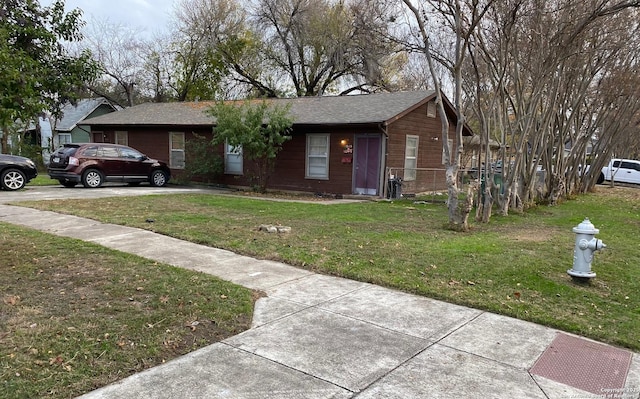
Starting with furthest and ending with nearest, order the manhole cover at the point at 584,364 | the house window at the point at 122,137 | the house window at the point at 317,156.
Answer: the house window at the point at 122,137 → the house window at the point at 317,156 → the manhole cover at the point at 584,364

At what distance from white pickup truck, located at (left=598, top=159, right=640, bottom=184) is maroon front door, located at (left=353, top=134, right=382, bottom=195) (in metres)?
18.9

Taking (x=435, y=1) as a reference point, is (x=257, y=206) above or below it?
below

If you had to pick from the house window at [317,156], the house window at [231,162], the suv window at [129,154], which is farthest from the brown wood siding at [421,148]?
the suv window at [129,154]

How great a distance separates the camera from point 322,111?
16.6 metres

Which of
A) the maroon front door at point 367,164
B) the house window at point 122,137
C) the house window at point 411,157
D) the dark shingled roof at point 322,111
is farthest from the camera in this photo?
the house window at point 122,137

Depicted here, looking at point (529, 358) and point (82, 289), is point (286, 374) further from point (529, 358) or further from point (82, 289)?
point (82, 289)

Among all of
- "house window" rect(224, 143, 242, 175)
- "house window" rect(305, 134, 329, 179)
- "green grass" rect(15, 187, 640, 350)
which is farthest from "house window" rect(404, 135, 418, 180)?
"house window" rect(224, 143, 242, 175)

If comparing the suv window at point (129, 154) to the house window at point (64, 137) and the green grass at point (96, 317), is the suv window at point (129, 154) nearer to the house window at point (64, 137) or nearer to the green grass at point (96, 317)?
the green grass at point (96, 317)

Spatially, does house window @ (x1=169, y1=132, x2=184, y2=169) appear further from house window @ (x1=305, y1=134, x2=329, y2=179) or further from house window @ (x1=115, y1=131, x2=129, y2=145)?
house window @ (x1=305, y1=134, x2=329, y2=179)

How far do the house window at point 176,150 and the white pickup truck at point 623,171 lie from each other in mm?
23776

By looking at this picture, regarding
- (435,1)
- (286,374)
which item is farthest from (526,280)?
(435,1)

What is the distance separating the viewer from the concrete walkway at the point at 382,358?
2.90 meters

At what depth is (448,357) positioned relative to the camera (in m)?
3.42

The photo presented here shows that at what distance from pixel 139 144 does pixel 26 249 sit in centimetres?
1518
